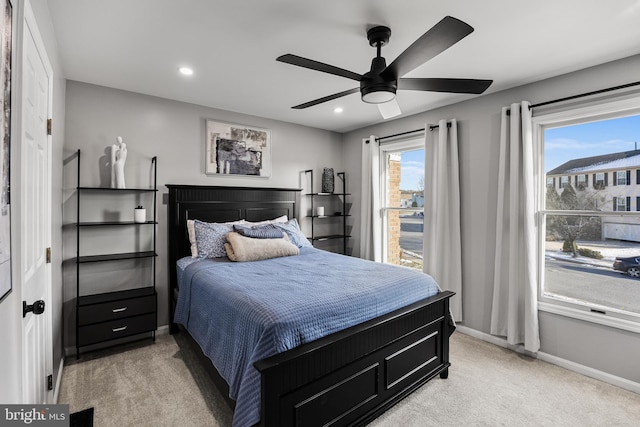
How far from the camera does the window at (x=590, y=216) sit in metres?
2.59

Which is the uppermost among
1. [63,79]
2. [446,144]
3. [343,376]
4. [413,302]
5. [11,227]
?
[63,79]

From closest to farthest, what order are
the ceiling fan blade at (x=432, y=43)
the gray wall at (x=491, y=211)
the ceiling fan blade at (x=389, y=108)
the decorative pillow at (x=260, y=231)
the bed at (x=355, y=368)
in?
the ceiling fan blade at (x=432, y=43) → the bed at (x=355, y=368) → the ceiling fan blade at (x=389, y=108) → the gray wall at (x=491, y=211) → the decorative pillow at (x=260, y=231)

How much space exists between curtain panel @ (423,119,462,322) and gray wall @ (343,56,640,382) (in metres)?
0.09

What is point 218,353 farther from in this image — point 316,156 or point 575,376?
point 316,156

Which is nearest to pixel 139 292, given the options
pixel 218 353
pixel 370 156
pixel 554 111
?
pixel 218 353

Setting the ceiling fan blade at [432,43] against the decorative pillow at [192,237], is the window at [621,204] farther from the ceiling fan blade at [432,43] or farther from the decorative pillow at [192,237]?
the decorative pillow at [192,237]

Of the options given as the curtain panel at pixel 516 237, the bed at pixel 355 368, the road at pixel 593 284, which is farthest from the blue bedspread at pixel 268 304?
the road at pixel 593 284

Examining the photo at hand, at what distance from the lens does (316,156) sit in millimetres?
4852

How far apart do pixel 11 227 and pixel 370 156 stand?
3.97 m

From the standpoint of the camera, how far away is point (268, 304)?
186 centimetres

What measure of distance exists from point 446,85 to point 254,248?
2221 mm

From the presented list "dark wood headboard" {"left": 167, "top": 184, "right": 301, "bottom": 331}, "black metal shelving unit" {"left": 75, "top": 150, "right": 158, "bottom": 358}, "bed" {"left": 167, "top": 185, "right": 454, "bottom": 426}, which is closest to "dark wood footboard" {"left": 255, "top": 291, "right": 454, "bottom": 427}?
"bed" {"left": 167, "top": 185, "right": 454, "bottom": 426}

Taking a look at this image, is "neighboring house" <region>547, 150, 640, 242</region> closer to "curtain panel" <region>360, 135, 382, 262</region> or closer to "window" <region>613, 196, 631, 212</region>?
"window" <region>613, 196, 631, 212</region>

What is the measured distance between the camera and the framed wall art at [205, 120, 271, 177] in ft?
12.6
